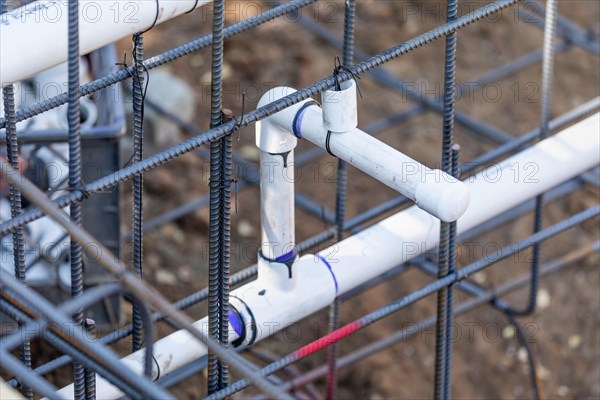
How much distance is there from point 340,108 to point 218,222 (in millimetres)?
331

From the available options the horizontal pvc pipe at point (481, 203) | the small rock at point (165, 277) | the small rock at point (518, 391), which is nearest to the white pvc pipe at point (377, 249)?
the horizontal pvc pipe at point (481, 203)

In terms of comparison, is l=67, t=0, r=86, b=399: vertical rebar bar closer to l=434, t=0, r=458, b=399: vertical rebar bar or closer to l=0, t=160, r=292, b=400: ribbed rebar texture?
l=0, t=160, r=292, b=400: ribbed rebar texture

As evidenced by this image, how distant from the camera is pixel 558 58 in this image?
602 cm

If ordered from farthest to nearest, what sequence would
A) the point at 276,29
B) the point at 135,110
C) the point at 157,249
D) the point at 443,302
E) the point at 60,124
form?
the point at 276,29, the point at 157,249, the point at 60,124, the point at 443,302, the point at 135,110

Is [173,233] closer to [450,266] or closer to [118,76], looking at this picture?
[450,266]

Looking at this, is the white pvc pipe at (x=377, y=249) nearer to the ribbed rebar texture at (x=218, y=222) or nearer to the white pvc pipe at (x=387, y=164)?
the ribbed rebar texture at (x=218, y=222)

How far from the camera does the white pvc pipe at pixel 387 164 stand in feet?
7.77

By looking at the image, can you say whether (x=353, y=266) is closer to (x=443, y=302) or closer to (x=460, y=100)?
(x=443, y=302)

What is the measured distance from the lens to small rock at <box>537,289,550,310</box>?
4.76m

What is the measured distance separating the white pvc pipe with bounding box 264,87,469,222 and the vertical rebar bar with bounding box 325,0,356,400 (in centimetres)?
39

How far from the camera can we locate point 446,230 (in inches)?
108

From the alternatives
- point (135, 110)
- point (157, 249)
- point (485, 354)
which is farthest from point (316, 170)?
point (135, 110)

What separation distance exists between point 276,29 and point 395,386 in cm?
226

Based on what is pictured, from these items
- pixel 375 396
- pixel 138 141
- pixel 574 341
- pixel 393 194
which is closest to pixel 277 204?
pixel 138 141
